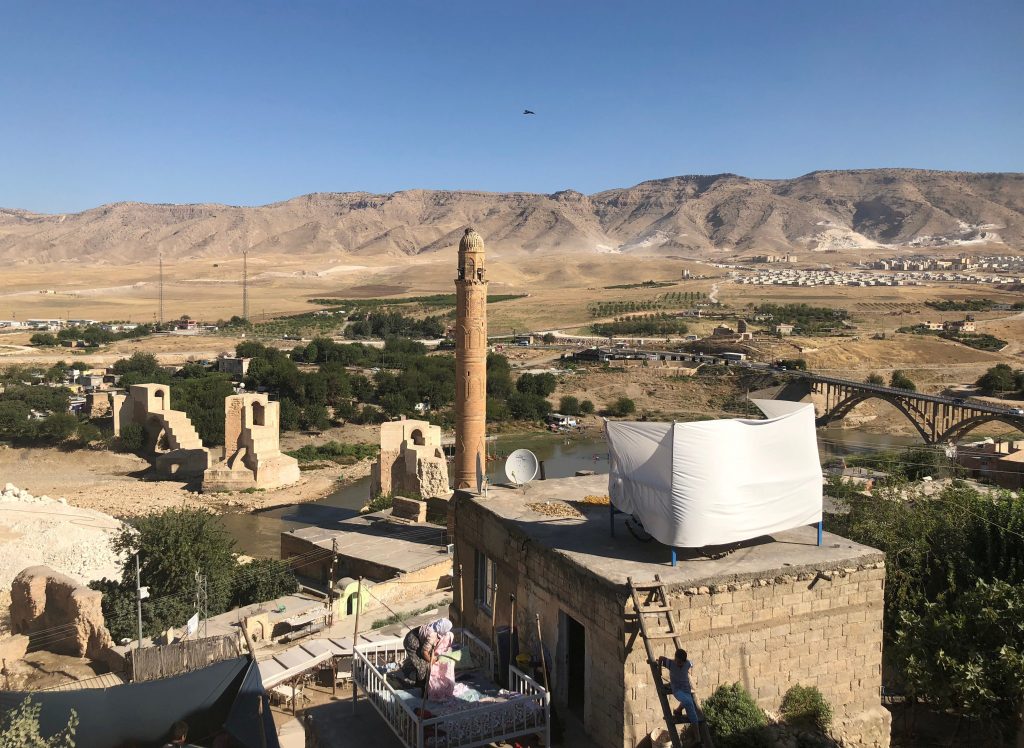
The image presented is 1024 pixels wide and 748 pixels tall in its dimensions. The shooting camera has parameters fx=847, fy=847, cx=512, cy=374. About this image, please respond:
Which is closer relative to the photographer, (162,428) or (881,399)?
(162,428)

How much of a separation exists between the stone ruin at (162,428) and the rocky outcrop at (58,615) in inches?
839

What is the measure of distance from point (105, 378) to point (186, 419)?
1719cm

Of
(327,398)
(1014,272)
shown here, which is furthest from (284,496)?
(1014,272)

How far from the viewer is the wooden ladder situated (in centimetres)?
617

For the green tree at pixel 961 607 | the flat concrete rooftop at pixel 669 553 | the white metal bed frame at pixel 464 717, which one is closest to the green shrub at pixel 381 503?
the green tree at pixel 961 607

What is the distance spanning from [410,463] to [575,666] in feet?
64.8

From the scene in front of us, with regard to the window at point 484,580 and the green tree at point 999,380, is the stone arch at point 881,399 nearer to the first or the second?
the green tree at point 999,380

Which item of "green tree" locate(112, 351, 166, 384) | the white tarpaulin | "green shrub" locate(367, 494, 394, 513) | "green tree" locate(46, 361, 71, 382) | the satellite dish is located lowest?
"green shrub" locate(367, 494, 394, 513)

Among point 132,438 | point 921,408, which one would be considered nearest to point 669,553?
point 132,438

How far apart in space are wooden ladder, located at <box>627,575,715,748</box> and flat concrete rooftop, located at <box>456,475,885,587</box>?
161mm

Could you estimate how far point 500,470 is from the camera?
37.2 m

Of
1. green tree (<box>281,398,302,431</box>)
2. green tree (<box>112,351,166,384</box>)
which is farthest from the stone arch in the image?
green tree (<box>112,351,166,384</box>)

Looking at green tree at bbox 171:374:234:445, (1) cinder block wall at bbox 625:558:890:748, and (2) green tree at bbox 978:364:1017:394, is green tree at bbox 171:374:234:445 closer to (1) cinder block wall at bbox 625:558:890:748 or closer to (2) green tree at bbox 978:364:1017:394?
(1) cinder block wall at bbox 625:558:890:748

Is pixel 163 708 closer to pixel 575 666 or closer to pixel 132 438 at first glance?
pixel 575 666
